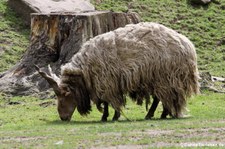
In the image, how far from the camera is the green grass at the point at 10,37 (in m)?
25.5

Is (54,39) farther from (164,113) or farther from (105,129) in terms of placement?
→ (105,129)

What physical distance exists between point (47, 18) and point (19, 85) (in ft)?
7.57

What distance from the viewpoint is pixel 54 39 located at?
20.5m

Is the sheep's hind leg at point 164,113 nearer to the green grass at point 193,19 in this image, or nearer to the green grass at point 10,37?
the green grass at point 10,37

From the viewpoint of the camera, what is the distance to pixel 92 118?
55.0 feet

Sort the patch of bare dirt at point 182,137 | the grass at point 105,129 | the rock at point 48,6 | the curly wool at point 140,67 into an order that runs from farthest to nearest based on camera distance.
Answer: the rock at point 48,6 → the curly wool at point 140,67 → the grass at point 105,129 → the patch of bare dirt at point 182,137

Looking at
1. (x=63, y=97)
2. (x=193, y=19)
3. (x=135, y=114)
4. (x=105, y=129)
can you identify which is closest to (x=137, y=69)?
(x=63, y=97)

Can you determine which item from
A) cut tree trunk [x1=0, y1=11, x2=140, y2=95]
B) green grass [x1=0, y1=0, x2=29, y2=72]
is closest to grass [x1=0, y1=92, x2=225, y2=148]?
cut tree trunk [x1=0, y1=11, x2=140, y2=95]

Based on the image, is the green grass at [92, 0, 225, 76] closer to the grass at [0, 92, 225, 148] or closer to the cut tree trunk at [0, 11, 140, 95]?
the cut tree trunk at [0, 11, 140, 95]

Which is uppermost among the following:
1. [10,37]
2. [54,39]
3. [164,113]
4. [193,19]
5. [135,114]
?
[54,39]

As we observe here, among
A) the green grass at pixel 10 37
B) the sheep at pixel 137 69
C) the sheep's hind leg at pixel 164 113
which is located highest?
the sheep at pixel 137 69

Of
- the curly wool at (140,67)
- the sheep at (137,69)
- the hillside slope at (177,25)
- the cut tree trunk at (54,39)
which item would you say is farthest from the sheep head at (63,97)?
the hillside slope at (177,25)

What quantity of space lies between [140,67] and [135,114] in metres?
2.25

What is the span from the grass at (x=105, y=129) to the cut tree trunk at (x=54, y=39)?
2.08 metres
